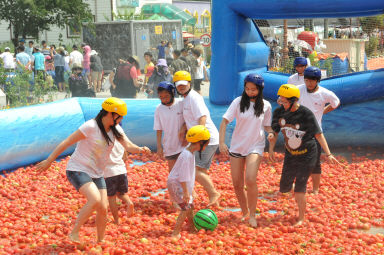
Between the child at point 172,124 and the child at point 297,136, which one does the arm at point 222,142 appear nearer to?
the child at point 297,136

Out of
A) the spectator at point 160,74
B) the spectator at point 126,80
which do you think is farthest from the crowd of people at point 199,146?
the spectator at point 126,80

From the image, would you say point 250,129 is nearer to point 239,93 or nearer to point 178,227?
point 178,227

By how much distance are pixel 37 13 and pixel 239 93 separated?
75.6 ft

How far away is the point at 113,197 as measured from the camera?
639cm

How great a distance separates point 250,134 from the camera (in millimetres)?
6172

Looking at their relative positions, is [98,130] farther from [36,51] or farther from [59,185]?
[36,51]

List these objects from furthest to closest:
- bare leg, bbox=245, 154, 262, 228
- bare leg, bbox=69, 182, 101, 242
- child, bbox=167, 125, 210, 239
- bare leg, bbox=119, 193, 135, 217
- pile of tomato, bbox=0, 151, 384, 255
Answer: bare leg, bbox=119, 193, 135, 217
bare leg, bbox=245, 154, 262, 228
pile of tomato, bbox=0, 151, 384, 255
child, bbox=167, 125, 210, 239
bare leg, bbox=69, 182, 101, 242

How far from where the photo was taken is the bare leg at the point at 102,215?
214 inches

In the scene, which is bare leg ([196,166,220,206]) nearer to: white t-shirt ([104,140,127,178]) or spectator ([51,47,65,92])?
white t-shirt ([104,140,127,178])

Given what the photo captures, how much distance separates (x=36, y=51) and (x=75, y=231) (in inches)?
650

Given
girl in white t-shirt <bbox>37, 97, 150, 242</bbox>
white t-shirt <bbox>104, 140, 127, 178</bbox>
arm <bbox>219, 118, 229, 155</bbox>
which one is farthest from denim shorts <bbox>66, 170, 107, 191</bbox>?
arm <bbox>219, 118, 229, 155</bbox>

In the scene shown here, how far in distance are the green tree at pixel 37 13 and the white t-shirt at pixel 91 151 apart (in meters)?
25.4

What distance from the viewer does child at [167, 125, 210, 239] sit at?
5.51 metres

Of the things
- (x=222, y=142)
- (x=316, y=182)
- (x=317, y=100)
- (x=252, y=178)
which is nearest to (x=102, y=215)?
(x=222, y=142)
